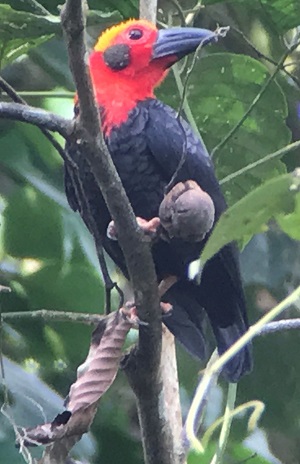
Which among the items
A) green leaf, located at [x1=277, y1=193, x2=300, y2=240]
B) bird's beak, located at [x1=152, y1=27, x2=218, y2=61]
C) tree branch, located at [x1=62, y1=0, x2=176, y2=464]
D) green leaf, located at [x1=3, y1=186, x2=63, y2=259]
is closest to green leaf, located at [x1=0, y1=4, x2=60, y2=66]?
bird's beak, located at [x1=152, y1=27, x2=218, y2=61]

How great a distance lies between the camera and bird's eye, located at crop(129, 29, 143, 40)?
182 cm

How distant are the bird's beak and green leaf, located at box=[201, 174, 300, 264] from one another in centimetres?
126

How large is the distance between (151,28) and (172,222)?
887 millimetres

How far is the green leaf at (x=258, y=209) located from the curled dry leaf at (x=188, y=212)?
1.60 feet

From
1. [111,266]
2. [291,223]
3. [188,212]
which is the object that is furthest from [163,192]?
[291,223]

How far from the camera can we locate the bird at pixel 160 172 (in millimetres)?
1705

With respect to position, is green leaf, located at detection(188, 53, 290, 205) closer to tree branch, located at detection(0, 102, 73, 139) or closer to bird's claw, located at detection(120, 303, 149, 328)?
bird's claw, located at detection(120, 303, 149, 328)

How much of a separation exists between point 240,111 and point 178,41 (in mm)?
229

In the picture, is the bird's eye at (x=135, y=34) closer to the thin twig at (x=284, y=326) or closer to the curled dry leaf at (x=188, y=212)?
the thin twig at (x=284, y=326)

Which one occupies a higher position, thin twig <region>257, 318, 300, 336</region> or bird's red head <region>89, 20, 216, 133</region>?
bird's red head <region>89, 20, 216, 133</region>

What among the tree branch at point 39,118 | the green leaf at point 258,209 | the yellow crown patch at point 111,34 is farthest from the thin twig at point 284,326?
the green leaf at point 258,209

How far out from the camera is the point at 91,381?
1149mm

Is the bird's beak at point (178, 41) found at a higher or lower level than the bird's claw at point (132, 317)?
higher

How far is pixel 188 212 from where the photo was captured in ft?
3.12
